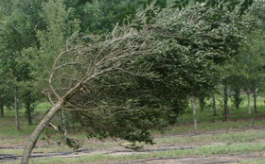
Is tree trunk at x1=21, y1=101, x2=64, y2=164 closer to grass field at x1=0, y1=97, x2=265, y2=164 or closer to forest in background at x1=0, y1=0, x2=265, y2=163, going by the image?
forest in background at x1=0, y1=0, x2=265, y2=163

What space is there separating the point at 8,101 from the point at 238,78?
2088 centimetres

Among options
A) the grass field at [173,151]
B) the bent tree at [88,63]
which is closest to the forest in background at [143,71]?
the bent tree at [88,63]

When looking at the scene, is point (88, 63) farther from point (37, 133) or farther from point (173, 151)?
point (173, 151)

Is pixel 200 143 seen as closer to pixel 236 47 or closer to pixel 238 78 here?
pixel 238 78

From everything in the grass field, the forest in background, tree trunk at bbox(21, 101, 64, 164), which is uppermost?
the forest in background

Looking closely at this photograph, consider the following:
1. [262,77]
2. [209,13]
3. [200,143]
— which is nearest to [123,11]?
[209,13]

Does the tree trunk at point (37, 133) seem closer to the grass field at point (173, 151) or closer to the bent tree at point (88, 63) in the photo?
the bent tree at point (88, 63)

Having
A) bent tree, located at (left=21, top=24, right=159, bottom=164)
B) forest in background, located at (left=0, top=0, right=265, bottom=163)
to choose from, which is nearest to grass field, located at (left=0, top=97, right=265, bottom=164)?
forest in background, located at (left=0, top=0, right=265, bottom=163)

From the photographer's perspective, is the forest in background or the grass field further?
the grass field

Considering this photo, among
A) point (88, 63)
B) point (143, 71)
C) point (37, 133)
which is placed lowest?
point (37, 133)

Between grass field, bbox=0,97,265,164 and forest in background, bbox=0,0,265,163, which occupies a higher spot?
forest in background, bbox=0,0,265,163

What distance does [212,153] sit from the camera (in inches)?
556

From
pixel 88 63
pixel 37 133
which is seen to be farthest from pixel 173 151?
pixel 37 133

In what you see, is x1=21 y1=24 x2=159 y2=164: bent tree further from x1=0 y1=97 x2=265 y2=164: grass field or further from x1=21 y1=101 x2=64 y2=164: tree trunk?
x1=0 y1=97 x2=265 y2=164: grass field
